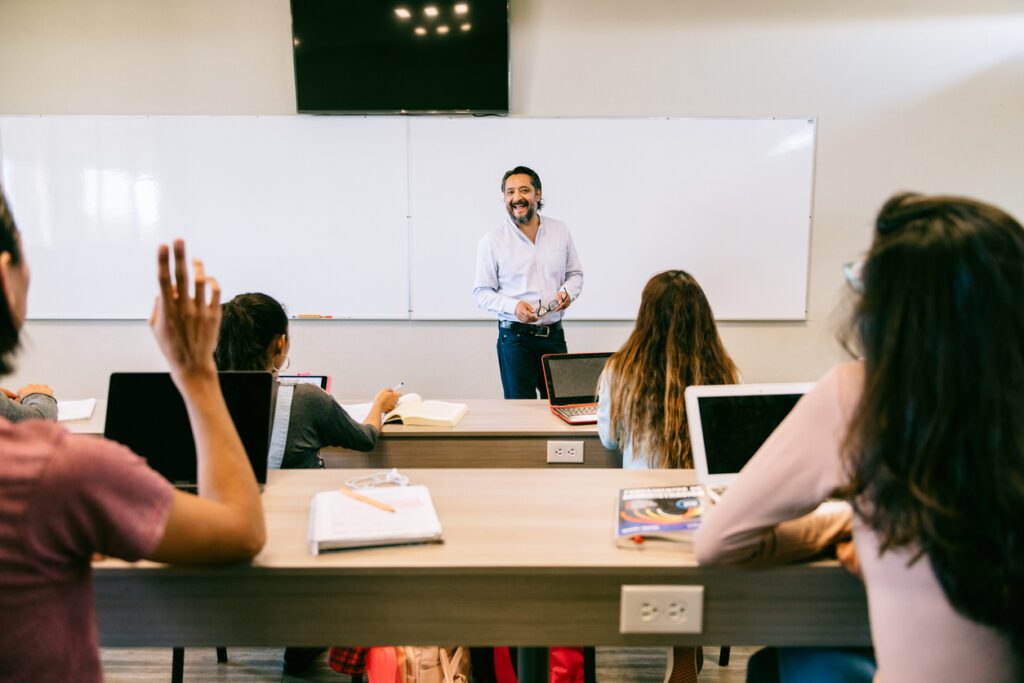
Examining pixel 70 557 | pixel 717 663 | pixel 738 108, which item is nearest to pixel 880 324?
pixel 70 557

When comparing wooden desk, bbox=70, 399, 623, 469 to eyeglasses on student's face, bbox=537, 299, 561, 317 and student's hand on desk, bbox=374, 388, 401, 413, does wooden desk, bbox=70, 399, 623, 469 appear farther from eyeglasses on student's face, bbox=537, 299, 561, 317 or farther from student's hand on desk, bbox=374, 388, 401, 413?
eyeglasses on student's face, bbox=537, 299, 561, 317

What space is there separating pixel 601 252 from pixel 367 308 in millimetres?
1418

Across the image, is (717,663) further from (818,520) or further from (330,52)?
(330,52)

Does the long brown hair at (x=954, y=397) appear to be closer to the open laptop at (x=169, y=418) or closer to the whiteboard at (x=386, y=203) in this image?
the open laptop at (x=169, y=418)

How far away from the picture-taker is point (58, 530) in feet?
2.19

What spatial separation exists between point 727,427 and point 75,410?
7.34 feet

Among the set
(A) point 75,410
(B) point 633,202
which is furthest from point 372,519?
(B) point 633,202

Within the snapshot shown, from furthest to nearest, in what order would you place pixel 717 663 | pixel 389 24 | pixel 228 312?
pixel 389 24, pixel 717 663, pixel 228 312

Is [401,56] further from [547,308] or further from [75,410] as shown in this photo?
[75,410]

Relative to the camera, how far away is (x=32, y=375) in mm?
4039

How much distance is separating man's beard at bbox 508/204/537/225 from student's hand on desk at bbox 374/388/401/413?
1502 mm

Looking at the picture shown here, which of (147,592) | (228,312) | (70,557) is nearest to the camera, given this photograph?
(70,557)

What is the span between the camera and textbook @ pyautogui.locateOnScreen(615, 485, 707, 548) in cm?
108

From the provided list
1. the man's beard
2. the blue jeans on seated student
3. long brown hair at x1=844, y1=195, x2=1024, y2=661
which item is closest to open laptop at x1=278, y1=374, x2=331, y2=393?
the blue jeans on seated student
